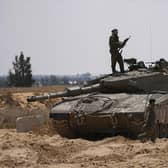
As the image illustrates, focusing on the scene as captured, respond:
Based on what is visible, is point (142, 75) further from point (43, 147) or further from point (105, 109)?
point (43, 147)

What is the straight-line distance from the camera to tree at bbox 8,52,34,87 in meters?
62.6

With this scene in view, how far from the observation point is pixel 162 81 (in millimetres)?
16953

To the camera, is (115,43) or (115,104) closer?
(115,104)

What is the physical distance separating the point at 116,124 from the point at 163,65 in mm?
3731

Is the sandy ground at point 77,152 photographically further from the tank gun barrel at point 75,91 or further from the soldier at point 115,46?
the soldier at point 115,46

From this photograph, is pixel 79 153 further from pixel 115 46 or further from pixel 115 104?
pixel 115 46

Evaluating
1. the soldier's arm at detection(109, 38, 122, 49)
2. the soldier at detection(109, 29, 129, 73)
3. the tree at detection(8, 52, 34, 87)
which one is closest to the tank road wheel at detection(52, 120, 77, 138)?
the soldier at detection(109, 29, 129, 73)

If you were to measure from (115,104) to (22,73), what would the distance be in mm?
48346

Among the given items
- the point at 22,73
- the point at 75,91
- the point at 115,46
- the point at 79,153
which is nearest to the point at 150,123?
the point at 79,153

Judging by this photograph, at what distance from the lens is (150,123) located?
14758 millimetres

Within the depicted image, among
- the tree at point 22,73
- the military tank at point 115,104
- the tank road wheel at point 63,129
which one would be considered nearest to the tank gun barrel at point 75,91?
the military tank at point 115,104

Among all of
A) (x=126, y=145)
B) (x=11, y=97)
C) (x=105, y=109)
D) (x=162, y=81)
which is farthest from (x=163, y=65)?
(x=11, y=97)

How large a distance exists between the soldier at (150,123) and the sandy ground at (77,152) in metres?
0.45

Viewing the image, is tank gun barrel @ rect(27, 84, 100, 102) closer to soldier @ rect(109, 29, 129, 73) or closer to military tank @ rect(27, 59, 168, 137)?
military tank @ rect(27, 59, 168, 137)
